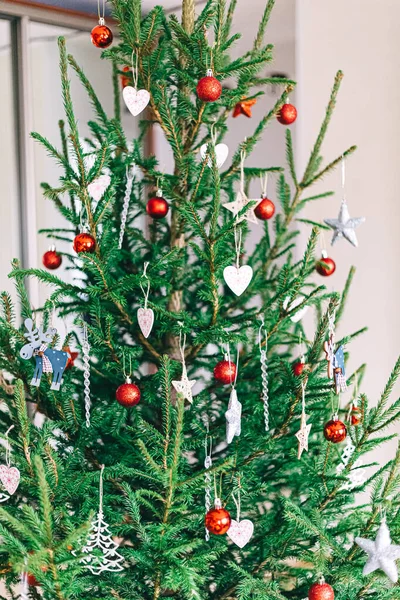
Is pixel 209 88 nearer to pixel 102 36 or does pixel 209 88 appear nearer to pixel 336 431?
pixel 102 36

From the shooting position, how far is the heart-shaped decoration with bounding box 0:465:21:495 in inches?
38.5

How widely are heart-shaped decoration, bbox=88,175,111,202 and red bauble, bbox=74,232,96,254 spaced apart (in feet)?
0.37

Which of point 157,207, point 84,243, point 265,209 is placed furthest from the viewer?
point 265,209

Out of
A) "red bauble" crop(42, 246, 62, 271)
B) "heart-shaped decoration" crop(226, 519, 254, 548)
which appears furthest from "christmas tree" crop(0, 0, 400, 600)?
"red bauble" crop(42, 246, 62, 271)

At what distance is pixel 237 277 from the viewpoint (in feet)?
3.44

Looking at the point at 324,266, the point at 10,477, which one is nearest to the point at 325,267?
the point at 324,266

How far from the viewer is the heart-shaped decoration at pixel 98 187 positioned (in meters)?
1.10

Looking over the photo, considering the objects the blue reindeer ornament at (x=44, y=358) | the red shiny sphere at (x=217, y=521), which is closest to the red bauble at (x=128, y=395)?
the blue reindeer ornament at (x=44, y=358)

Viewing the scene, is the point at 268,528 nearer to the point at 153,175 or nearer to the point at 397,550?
the point at 397,550

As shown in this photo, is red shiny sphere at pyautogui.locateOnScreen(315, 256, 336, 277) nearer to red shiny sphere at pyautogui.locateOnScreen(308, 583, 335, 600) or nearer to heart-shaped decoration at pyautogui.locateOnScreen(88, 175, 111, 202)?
heart-shaped decoration at pyautogui.locateOnScreen(88, 175, 111, 202)

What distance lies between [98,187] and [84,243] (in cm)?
14

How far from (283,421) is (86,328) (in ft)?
1.12

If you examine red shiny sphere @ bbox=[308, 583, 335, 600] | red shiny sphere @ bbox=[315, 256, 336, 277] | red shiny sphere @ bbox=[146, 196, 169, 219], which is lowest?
red shiny sphere @ bbox=[308, 583, 335, 600]

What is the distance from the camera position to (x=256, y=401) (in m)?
1.15
